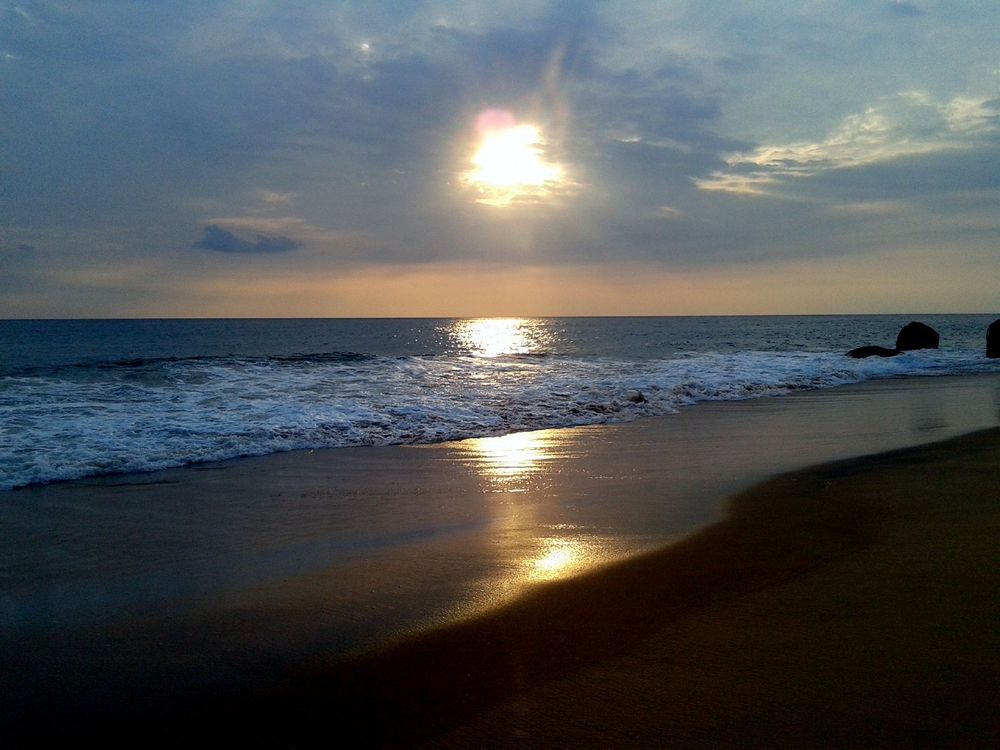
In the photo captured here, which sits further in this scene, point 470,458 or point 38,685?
point 470,458

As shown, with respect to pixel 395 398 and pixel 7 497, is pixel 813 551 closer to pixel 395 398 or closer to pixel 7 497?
pixel 7 497

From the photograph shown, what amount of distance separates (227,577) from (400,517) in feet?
6.49

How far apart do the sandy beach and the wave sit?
2138mm

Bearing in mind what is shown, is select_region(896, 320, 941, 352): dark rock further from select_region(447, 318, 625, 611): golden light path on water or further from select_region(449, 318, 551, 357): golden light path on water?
select_region(447, 318, 625, 611): golden light path on water

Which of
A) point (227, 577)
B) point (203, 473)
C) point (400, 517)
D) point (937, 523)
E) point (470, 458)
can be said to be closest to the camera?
point (227, 577)

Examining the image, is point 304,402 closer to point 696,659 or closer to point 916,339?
point 696,659

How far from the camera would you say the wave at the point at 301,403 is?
1044 centimetres

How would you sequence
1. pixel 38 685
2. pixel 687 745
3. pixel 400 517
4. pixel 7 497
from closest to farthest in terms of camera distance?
pixel 687 745 → pixel 38 685 → pixel 400 517 → pixel 7 497

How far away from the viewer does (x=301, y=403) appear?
14.9 metres

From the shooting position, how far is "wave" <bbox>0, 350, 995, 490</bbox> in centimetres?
1044

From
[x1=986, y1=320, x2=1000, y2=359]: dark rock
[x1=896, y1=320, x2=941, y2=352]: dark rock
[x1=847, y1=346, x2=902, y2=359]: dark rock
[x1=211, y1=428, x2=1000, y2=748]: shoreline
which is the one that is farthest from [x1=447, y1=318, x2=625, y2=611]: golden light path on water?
[x1=896, y1=320, x2=941, y2=352]: dark rock

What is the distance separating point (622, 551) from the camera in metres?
5.60

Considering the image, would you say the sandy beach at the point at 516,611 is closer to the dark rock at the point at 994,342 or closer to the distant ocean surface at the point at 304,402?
the distant ocean surface at the point at 304,402

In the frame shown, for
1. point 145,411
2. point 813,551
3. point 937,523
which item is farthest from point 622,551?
point 145,411
